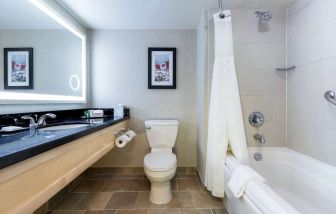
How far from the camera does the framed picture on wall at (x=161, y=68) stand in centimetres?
234

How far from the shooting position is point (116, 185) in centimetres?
208

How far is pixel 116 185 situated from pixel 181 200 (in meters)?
0.84

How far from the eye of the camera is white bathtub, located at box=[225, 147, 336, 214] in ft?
2.85

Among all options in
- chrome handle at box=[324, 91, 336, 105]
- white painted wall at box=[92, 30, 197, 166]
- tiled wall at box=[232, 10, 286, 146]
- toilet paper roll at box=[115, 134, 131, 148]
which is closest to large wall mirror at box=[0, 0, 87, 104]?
white painted wall at box=[92, 30, 197, 166]

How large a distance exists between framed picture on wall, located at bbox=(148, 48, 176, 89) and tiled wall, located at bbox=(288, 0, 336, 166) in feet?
4.42

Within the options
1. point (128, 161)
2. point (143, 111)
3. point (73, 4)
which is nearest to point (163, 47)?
point (143, 111)

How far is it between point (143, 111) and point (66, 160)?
1.49 m

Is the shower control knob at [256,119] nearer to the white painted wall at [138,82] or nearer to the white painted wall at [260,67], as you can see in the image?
the white painted wall at [260,67]

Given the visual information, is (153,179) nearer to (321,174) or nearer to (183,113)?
(183,113)

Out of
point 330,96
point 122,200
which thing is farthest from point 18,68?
point 330,96

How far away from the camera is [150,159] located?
5.73ft

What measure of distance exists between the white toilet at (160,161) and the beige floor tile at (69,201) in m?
0.78

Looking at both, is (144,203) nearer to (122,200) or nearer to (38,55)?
(122,200)

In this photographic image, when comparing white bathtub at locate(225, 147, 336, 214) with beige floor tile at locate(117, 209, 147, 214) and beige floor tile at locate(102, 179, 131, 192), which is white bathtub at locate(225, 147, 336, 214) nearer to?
beige floor tile at locate(117, 209, 147, 214)
